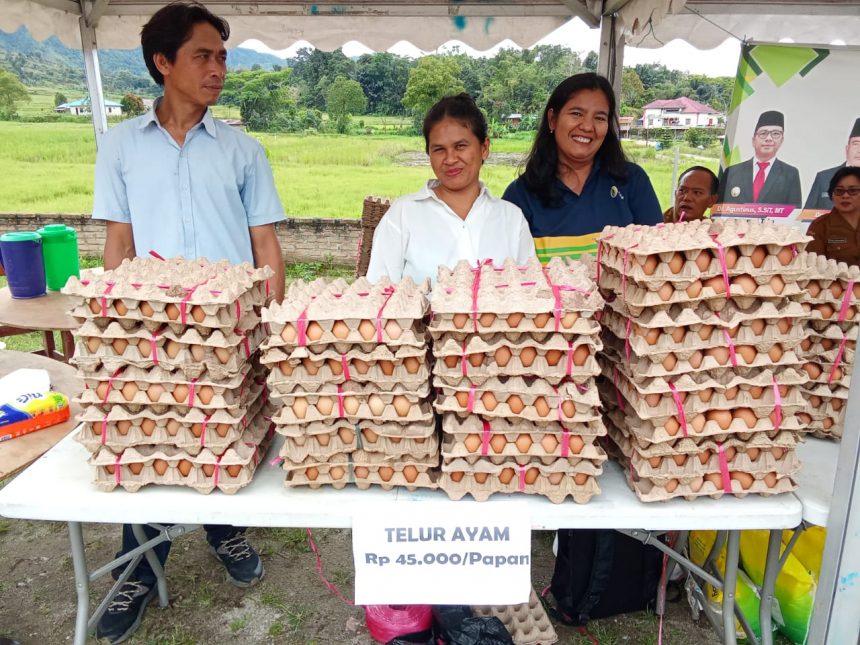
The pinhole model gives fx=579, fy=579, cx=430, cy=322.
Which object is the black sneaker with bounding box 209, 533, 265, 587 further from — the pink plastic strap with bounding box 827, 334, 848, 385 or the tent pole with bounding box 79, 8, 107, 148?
the tent pole with bounding box 79, 8, 107, 148

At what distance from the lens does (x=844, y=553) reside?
146 cm

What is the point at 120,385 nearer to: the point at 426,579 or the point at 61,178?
the point at 426,579

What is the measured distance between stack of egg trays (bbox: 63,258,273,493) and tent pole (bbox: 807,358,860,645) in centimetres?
154

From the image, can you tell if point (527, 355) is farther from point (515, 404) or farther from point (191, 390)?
point (191, 390)

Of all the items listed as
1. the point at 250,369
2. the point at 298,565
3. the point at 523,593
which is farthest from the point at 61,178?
the point at 523,593

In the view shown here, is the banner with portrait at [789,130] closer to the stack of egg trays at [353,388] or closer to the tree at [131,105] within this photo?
the stack of egg trays at [353,388]

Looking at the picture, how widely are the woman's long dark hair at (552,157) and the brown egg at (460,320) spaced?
4.17 ft

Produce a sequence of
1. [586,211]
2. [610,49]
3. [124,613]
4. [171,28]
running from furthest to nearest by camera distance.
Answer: [610,49] → [586,211] → [124,613] → [171,28]

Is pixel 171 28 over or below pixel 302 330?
over

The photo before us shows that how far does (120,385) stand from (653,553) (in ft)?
7.05

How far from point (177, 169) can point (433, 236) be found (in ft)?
3.51

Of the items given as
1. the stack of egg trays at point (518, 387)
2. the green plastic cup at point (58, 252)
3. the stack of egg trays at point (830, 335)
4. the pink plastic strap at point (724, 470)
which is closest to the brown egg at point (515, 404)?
the stack of egg trays at point (518, 387)

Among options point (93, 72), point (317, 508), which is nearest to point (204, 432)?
point (317, 508)

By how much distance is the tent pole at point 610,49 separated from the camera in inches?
146
